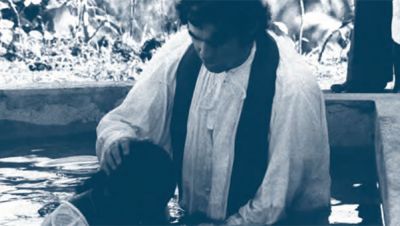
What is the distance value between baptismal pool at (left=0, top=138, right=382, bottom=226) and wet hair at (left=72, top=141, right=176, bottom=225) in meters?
0.70

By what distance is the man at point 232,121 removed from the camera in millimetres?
4227

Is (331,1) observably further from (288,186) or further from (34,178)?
(288,186)

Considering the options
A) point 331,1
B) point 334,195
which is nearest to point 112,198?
point 334,195

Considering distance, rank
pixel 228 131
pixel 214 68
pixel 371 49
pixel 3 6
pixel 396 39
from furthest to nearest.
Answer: pixel 3 6 → pixel 371 49 → pixel 396 39 → pixel 228 131 → pixel 214 68

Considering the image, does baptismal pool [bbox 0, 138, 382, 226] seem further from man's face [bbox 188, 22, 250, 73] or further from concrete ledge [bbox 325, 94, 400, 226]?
man's face [bbox 188, 22, 250, 73]

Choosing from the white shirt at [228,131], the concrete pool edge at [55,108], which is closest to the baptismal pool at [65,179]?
the concrete pool edge at [55,108]

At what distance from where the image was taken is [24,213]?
5.65m

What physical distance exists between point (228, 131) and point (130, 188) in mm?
455

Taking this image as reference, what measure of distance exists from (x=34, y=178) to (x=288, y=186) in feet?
8.60

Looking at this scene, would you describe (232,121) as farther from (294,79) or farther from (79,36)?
(79,36)

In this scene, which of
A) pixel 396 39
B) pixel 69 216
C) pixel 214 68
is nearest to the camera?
pixel 69 216

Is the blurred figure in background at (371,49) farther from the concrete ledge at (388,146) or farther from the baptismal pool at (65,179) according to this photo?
the baptismal pool at (65,179)

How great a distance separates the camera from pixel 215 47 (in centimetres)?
420

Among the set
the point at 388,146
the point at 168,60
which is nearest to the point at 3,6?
the point at 388,146
